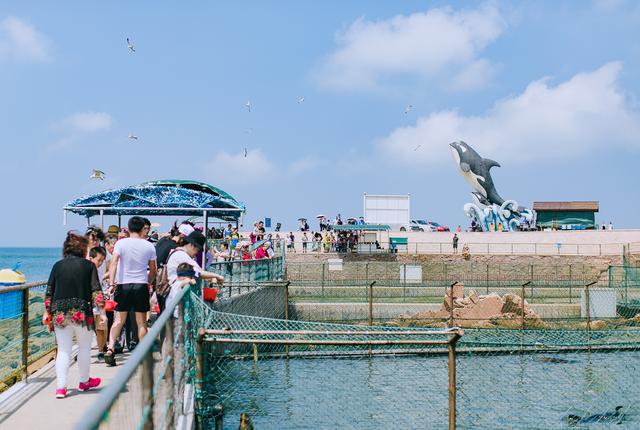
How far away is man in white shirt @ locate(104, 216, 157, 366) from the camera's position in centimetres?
884

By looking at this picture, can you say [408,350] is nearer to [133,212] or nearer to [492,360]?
[492,360]

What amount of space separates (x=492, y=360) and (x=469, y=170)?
2043 inches

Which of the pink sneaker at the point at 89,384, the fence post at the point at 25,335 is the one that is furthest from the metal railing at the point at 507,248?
the pink sneaker at the point at 89,384

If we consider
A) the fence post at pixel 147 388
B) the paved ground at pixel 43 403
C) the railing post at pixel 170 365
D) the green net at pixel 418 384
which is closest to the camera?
the fence post at pixel 147 388

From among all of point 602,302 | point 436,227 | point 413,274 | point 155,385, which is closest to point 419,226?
point 436,227

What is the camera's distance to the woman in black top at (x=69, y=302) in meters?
7.63

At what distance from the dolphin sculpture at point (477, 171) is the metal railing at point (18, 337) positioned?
56.7m

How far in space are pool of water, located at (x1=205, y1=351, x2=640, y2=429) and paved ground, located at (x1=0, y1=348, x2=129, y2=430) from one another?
1.74 meters

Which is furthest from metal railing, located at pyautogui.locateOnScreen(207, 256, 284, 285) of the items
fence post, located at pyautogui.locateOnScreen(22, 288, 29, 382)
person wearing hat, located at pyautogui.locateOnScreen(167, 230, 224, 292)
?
person wearing hat, located at pyautogui.locateOnScreen(167, 230, 224, 292)

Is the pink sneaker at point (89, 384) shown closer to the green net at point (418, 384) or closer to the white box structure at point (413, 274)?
the green net at point (418, 384)

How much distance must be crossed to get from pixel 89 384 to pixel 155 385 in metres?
4.08

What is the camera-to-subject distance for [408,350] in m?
12.8

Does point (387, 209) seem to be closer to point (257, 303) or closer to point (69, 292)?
point (257, 303)

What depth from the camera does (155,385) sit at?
443cm
